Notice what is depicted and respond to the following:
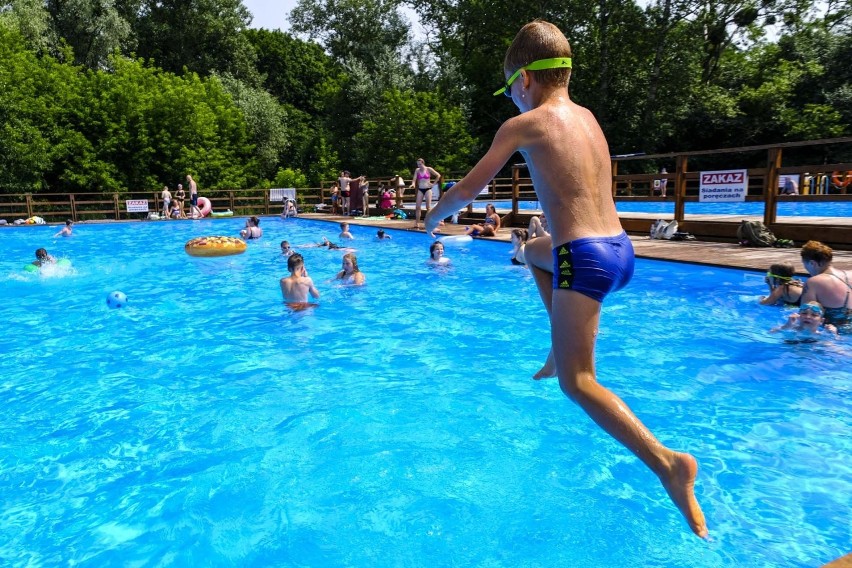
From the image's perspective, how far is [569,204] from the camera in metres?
2.41

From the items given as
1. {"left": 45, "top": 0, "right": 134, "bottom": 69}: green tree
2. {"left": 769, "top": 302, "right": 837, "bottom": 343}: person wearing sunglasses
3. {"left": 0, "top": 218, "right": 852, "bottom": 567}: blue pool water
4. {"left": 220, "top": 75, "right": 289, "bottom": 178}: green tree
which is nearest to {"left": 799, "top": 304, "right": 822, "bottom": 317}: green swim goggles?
{"left": 769, "top": 302, "right": 837, "bottom": 343}: person wearing sunglasses

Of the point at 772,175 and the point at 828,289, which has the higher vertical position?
the point at 772,175

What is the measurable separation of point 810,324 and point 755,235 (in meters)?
5.85

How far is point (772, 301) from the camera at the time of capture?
25.8 feet

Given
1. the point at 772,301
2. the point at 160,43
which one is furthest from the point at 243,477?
the point at 160,43

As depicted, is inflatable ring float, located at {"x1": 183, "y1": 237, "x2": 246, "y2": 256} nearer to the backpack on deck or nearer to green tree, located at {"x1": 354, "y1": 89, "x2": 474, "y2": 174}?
the backpack on deck

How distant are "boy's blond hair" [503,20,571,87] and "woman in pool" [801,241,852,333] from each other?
520cm

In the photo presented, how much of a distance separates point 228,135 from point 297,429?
32118 millimetres

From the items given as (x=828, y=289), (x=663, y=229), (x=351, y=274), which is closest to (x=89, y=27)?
(x=351, y=274)

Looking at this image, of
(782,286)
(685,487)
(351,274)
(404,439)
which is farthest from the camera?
(351,274)

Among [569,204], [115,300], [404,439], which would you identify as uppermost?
[569,204]

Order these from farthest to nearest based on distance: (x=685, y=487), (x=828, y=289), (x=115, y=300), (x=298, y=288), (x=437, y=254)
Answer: (x=437, y=254) < (x=115, y=300) < (x=298, y=288) < (x=828, y=289) < (x=685, y=487)

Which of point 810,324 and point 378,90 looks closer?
point 810,324

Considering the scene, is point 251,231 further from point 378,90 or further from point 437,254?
point 378,90
